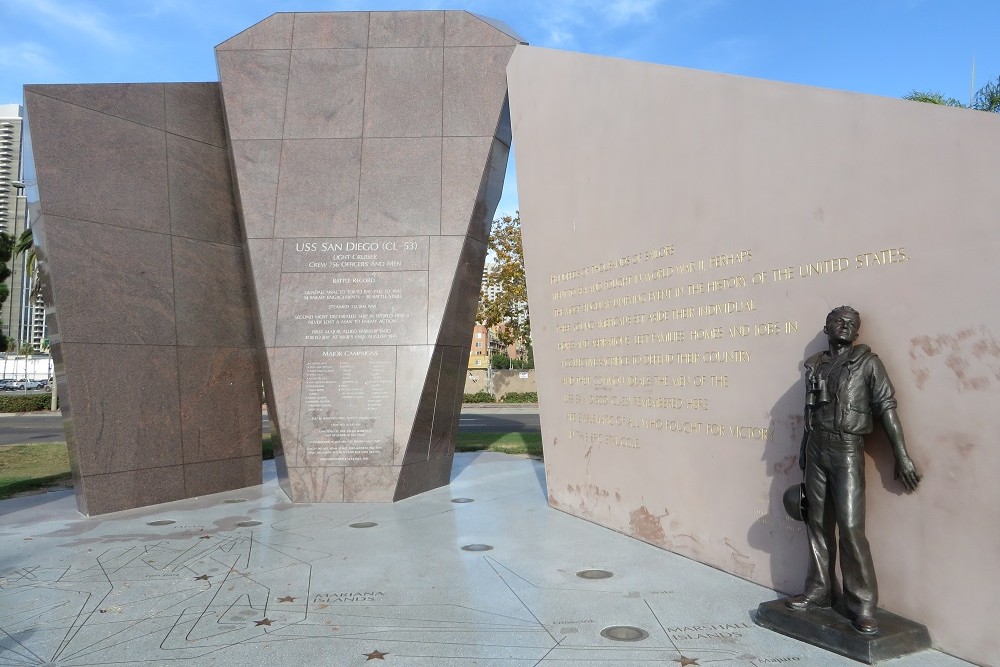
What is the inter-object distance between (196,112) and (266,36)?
1.44m

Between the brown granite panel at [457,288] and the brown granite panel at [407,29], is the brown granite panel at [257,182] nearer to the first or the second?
the brown granite panel at [407,29]

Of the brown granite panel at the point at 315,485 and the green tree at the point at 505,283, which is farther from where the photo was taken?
the green tree at the point at 505,283

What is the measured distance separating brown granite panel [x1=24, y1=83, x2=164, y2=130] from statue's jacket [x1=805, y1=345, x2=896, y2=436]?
348 inches

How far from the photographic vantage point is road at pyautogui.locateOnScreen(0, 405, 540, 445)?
21075 millimetres

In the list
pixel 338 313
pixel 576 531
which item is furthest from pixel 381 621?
pixel 338 313

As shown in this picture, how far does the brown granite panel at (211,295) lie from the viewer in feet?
31.5

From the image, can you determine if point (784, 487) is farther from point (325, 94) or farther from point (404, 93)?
point (325, 94)

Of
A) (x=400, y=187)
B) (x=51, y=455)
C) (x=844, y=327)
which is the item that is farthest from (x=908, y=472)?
(x=51, y=455)

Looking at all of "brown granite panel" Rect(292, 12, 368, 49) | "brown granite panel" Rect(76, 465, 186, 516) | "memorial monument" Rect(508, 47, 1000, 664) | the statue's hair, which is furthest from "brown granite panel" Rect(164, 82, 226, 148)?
the statue's hair

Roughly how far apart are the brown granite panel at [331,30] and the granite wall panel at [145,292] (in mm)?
1548

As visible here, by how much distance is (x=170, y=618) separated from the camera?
4.98 m

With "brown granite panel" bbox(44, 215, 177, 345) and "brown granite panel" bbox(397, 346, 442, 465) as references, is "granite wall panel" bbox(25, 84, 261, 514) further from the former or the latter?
"brown granite panel" bbox(397, 346, 442, 465)

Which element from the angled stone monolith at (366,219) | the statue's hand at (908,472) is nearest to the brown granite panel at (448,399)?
the angled stone monolith at (366,219)

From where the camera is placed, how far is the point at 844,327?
4547 millimetres
